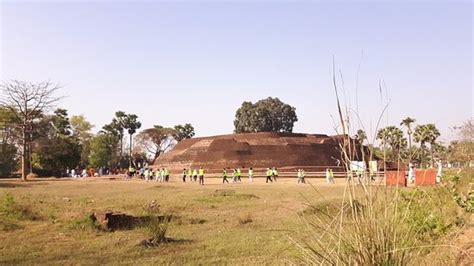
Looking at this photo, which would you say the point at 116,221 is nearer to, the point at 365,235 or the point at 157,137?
the point at 365,235

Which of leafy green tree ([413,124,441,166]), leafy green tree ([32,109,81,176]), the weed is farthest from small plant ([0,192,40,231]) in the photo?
leafy green tree ([32,109,81,176])

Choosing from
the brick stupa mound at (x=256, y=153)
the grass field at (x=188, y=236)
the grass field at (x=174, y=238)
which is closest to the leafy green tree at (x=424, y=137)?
the grass field at (x=188, y=236)

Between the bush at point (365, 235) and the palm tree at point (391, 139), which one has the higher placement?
the palm tree at point (391, 139)

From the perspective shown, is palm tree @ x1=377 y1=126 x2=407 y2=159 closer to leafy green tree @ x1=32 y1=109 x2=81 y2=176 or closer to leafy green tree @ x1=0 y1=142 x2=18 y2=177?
leafy green tree @ x1=32 y1=109 x2=81 y2=176

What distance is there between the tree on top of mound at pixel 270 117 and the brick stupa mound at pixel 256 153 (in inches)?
480

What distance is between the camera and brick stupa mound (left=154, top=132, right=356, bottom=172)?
46469 millimetres

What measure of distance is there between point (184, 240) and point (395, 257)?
5.78 meters

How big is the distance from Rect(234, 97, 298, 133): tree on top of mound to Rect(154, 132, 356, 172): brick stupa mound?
12.2 meters

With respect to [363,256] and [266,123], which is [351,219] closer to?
[363,256]

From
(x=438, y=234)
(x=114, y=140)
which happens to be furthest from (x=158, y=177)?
(x=114, y=140)

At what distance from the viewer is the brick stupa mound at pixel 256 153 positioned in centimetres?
4647

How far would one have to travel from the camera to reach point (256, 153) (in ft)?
157

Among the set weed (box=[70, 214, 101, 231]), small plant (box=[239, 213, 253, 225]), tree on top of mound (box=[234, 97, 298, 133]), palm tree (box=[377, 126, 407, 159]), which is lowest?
small plant (box=[239, 213, 253, 225])

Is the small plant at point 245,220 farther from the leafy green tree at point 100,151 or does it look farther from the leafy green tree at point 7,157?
the leafy green tree at point 100,151
